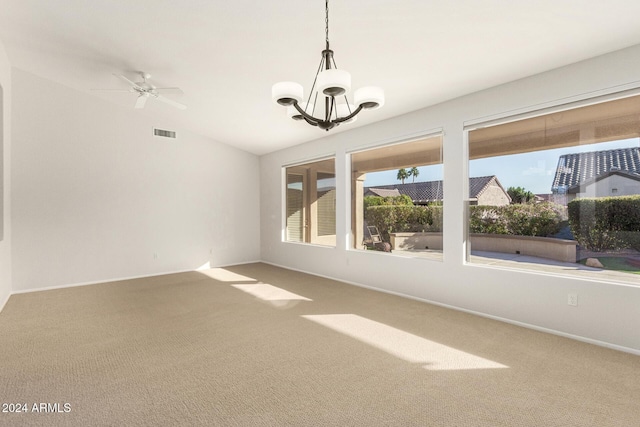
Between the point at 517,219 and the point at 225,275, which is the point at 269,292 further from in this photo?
the point at 517,219

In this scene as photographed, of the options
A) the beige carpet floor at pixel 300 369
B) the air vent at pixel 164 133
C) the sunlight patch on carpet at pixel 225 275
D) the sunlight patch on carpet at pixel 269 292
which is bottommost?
the beige carpet floor at pixel 300 369

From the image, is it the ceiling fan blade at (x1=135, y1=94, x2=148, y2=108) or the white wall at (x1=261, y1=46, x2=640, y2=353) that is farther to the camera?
the ceiling fan blade at (x1=135, y1=94, x2=148, y2=108)

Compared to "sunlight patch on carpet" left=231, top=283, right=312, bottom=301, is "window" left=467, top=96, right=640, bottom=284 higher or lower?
higher

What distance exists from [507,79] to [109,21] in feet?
13.6

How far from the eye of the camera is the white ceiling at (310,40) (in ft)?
8.45

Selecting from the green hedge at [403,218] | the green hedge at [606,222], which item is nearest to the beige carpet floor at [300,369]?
the green hedge at [606,222]

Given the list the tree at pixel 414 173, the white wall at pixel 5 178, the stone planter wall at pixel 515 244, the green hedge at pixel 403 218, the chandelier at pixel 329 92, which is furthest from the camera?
the tree at pixel 414 173

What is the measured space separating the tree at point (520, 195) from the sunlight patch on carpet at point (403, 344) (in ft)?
6.07

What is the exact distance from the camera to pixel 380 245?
5.11 m

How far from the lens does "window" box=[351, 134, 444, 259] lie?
4.39 meters

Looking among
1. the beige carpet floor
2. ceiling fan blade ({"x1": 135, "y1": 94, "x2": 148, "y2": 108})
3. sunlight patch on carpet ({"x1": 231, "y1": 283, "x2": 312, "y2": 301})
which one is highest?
ceiling fan blade ({"x1": 135, "y1": 94, "x2": 148, "y2": 108})

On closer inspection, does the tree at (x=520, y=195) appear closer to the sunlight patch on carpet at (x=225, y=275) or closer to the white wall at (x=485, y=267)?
the white wall at (x=485, y=267)

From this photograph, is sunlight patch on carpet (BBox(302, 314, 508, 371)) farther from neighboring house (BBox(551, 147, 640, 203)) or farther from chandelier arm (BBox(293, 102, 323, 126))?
chandelier arm (BBox(293, 102, 323, 126))

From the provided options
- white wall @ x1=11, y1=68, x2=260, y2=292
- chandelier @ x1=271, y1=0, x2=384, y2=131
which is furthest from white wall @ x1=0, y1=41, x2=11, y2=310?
chandelier @ x1=271, y1=0, x2=384, y2=131
